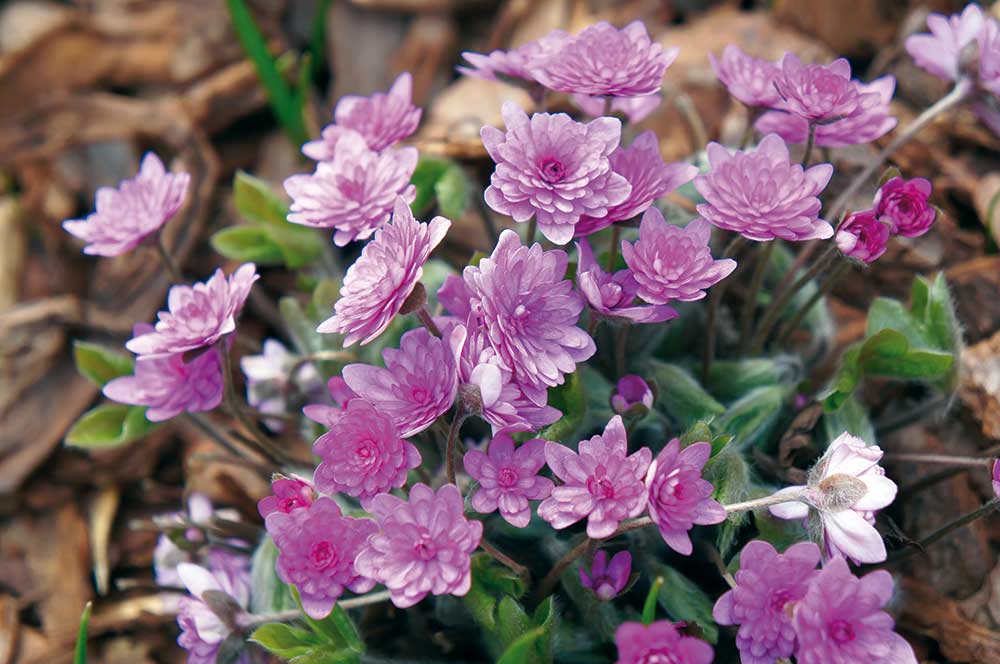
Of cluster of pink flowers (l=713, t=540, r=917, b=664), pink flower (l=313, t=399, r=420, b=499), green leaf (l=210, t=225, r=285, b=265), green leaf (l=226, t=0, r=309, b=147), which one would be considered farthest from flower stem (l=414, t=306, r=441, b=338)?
green leaf (l=226, t=0, r=309, b=147)

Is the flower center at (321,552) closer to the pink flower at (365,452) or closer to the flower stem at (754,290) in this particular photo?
the pink flower at (365,452)

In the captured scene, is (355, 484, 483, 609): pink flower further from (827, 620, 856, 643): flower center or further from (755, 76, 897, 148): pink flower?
(755, 76, 897, 148): pink flower

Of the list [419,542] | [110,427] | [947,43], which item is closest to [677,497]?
[419,542]

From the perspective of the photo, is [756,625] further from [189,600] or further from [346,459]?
[189,600]

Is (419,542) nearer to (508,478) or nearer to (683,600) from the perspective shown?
(508,478)

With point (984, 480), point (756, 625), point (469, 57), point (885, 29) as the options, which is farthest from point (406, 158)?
point (885, 29)
